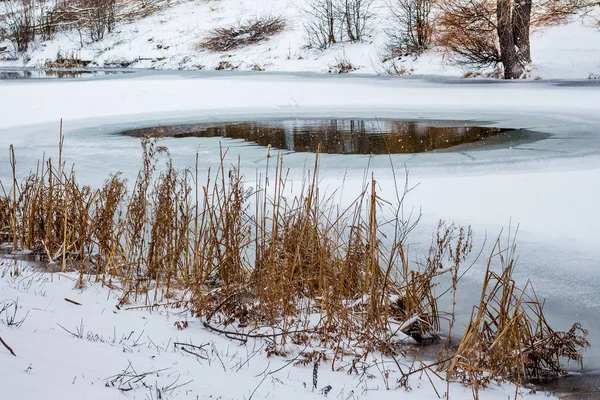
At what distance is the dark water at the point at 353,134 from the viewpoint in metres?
8.70

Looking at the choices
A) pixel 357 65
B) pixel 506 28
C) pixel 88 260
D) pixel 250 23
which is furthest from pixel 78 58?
pixel 88 260

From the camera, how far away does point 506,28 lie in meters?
16.8

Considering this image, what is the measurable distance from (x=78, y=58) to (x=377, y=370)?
3024 cm

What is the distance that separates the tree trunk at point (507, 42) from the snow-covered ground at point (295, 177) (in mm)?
2009

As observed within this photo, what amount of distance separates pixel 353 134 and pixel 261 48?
66.2 feet

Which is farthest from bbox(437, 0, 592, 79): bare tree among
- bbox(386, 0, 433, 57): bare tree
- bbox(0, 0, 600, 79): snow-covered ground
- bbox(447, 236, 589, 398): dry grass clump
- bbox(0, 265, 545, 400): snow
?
bbox(0, 265, 545, 400): snow

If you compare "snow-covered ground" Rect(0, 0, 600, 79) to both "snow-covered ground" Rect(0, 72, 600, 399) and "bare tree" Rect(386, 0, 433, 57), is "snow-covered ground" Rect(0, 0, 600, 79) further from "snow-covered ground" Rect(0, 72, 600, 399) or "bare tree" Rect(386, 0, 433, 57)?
"snow-covered ground" Rect(0, 72, 600, 399)

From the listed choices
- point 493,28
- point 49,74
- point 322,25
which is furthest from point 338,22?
point 493,28

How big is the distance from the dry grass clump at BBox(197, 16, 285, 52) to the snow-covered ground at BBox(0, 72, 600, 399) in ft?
45.9

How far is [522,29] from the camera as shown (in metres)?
17.6

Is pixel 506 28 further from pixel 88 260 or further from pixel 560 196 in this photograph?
pixel 88 260

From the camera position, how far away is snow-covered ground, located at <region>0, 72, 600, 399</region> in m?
2.65

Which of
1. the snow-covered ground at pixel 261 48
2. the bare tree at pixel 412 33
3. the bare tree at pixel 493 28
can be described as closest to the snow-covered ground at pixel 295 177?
the bare tree at pixel 493 28

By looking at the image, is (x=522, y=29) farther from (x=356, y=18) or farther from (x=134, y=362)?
(x=134, y=362)
